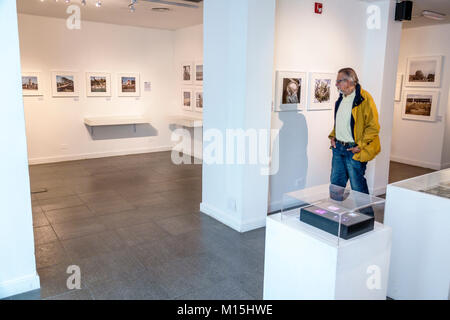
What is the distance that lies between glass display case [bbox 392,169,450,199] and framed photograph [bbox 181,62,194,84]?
6.70 metres

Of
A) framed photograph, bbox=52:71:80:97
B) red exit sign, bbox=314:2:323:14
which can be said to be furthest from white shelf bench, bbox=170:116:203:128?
red exit sign, bbox=314:2:323:14

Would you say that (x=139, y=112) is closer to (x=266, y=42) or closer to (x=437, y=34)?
(x=266, y=42)

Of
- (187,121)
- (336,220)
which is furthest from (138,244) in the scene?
(187,121)

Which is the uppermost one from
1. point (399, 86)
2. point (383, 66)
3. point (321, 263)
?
point (383, 66)

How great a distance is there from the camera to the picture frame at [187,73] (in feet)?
29.5

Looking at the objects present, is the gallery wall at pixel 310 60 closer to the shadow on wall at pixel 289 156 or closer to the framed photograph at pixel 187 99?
the shadow on wall at pixel 289 156

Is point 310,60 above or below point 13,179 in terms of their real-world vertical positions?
above

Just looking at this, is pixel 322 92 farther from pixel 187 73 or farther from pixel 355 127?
pixel 187 73

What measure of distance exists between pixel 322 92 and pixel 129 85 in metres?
5.60

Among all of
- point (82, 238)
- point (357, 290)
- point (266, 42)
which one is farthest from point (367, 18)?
point (82, 238)

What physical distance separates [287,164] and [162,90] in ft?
18.4

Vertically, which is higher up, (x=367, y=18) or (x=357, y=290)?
(x=367, y=18)

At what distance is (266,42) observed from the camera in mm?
4332

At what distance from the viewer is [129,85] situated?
30.7 feet
